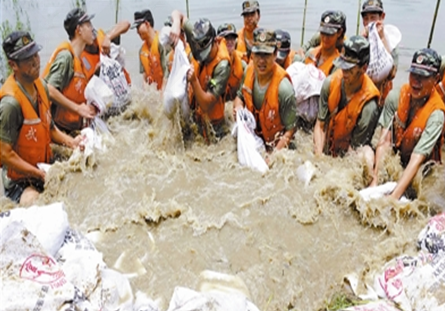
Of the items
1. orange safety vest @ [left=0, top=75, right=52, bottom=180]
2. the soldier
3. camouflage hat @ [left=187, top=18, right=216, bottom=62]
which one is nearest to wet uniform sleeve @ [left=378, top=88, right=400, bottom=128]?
the soldier

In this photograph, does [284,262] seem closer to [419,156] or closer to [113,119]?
[419,156]

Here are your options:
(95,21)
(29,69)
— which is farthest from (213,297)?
(95,21)

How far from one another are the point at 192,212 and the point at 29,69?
174 cm

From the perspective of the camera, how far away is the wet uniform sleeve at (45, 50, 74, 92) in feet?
15.3

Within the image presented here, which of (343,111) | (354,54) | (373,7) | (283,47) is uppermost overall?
(373,7)

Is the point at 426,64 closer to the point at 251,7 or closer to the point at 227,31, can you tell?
the point at 227,31

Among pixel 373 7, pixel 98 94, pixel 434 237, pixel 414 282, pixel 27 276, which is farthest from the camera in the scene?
pixel 373 7

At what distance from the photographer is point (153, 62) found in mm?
6371

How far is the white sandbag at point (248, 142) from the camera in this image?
171 inches

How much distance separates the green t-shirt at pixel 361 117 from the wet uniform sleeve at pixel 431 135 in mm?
572

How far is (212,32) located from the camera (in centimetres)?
443

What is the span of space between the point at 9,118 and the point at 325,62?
3429 mm

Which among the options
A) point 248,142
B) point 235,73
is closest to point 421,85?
point 248,142

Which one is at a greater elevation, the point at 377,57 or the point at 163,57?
the point at 377,57
